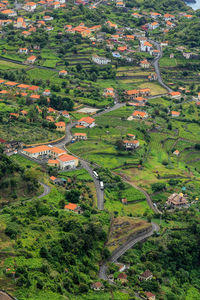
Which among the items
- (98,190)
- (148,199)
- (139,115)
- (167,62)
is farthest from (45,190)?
(167,62)

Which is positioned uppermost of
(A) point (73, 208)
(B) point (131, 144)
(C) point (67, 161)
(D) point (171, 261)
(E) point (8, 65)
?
(E) point (8, 65)

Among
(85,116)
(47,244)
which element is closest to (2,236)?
(47,244)

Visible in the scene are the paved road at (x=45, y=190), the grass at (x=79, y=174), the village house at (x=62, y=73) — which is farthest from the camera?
the village house at (x=62, y=73)

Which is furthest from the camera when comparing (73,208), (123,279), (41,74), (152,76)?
(152,76)

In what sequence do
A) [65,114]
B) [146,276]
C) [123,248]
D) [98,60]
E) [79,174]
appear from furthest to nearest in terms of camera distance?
1. [98,60]
2. [65,114]
3. [79,174]
4. [123,248]
5. [146,276]

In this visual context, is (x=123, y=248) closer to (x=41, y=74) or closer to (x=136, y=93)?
(x=136, y=93)

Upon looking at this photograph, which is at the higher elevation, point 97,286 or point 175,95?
point 97,286

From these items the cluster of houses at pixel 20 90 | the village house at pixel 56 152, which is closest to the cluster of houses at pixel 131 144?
the village house at pixel 56 152

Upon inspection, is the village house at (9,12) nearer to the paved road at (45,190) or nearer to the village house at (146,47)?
the village house at (146,47)
